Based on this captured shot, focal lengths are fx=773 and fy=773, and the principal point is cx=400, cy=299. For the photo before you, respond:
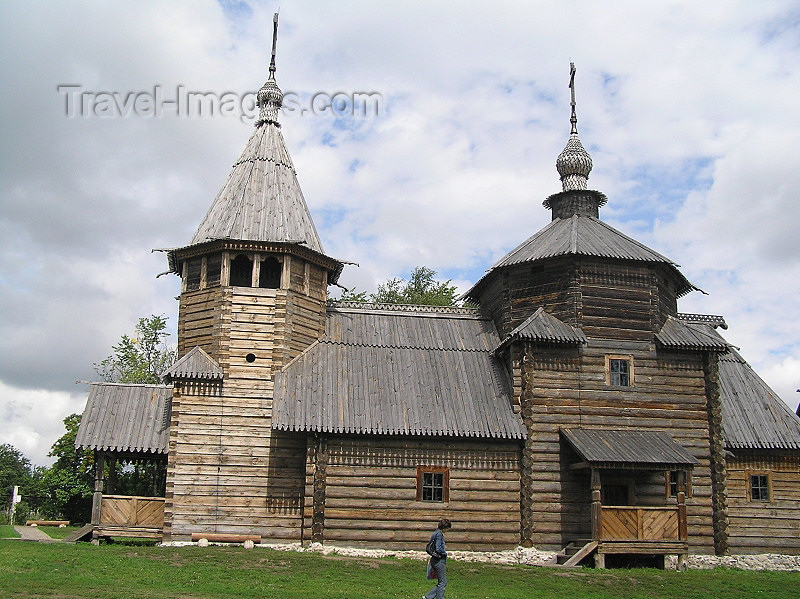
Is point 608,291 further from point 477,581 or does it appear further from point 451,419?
point 477,581

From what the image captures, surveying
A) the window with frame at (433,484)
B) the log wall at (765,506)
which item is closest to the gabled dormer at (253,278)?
the window with frame at (433,484)

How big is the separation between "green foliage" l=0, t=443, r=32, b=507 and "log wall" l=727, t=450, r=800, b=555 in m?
45.7

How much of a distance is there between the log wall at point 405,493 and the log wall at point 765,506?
7.58 m

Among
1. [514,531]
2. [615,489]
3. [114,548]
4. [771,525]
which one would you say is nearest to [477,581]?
[514,531]

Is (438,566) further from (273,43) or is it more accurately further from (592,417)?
(273,43)

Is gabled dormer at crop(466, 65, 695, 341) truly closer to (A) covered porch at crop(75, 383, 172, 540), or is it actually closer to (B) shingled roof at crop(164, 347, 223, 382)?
(B) shingled roof at crop(164, 347, 223, 382)

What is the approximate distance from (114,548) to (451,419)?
9594mm

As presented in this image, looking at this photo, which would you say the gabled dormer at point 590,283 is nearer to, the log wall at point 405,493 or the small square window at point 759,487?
the log wall at point 405,493

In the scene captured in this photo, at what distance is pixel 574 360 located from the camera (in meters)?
23.2

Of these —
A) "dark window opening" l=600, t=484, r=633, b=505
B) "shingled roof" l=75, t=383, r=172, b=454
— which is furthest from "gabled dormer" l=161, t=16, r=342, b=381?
"dark window opening" l=600, t=484, r=633, b=505

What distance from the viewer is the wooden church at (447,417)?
21.6m

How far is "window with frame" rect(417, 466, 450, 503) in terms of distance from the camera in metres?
22.0

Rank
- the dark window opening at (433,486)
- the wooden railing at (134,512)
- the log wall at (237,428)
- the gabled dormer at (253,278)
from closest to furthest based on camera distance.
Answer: the log wall at (237,428), the wooden railing at (134,512), the dark window opening at (433,486), the gabled dormer at (253,278)

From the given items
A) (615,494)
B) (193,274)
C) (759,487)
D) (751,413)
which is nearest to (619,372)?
(615,494)
